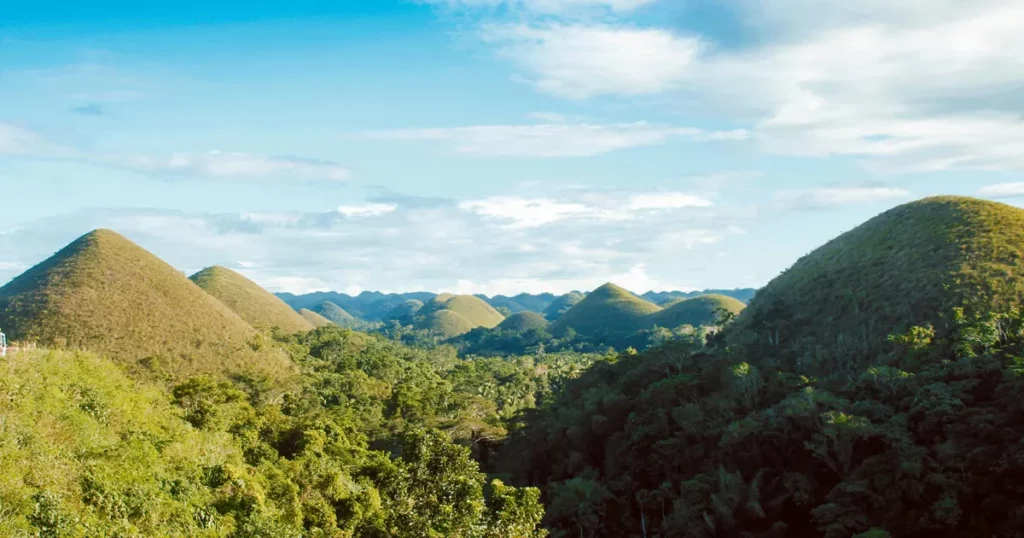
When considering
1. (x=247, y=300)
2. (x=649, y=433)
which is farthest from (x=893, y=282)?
(x=247, y=300)

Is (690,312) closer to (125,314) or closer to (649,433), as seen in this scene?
(125,314)

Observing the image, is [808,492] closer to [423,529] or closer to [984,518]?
[984,518]

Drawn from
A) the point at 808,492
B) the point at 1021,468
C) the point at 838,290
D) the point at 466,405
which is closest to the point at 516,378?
the point at 466,405

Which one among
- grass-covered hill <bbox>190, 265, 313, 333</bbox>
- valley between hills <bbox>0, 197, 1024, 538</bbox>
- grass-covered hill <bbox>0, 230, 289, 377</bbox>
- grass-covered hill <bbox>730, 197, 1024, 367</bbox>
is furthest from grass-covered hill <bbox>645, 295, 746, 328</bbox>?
grass-covered hill <bbox>0, 230, 289, 377</bbox>

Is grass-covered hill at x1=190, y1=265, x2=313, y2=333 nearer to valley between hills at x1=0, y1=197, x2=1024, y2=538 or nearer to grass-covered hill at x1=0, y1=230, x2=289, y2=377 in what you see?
grass-covered hill at x1=0, y1=230, x2=289, y2=377

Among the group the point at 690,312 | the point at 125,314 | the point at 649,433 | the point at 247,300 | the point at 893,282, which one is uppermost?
the point at 247,300

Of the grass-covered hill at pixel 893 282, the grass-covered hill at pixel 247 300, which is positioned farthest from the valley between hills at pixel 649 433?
the grass-covered hill at pixel 247 300
